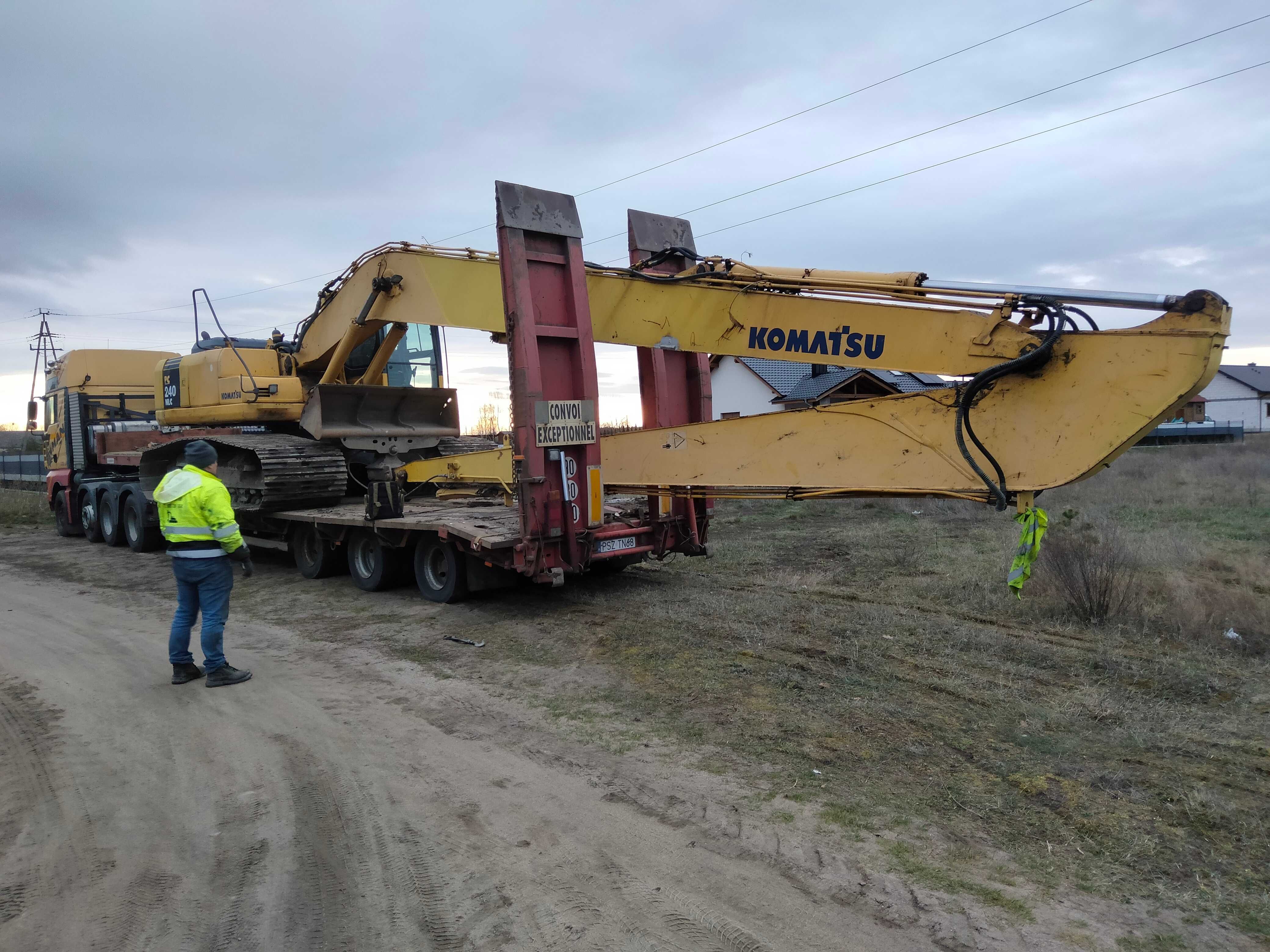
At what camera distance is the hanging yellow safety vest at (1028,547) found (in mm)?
5117

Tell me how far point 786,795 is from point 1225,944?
1.80 metres

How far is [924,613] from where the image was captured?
7828mm

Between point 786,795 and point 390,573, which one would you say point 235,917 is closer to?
point 786,795

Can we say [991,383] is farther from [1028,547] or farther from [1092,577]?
[1092,577]

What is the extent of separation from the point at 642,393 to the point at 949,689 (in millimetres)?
4631

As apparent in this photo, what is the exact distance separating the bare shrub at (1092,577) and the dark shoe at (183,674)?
7.07 metres

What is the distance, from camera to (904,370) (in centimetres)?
586

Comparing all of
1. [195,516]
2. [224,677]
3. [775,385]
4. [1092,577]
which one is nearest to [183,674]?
[224,677]

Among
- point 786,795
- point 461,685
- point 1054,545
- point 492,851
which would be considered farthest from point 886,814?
point 1054,545

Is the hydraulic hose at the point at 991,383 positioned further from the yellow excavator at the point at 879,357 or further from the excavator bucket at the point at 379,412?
the excavator bucket at the point at 379,412

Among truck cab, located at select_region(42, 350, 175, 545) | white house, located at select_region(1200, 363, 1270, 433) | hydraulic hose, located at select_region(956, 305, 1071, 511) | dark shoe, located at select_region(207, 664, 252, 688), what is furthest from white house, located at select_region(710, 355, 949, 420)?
white house, located at select_region(1200, 363, 1270, 433)

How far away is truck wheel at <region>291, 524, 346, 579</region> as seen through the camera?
35.7 ft

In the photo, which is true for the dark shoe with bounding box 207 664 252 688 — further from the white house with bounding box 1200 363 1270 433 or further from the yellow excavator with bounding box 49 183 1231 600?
the white house with bounding box 1200 363 1270 433

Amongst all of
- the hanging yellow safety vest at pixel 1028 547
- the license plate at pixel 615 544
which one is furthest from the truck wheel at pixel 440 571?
the hanging yellow safety vest at pixel 1028 547
